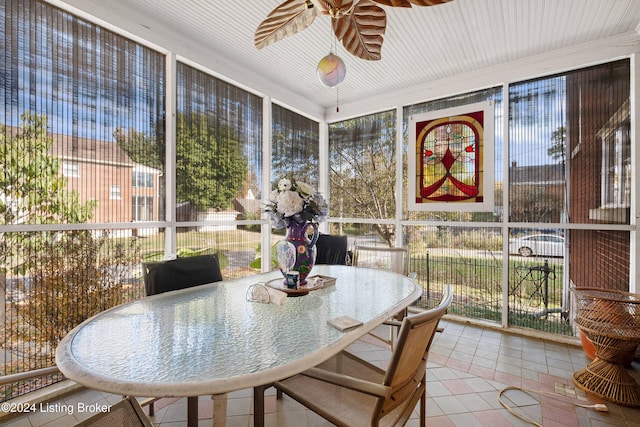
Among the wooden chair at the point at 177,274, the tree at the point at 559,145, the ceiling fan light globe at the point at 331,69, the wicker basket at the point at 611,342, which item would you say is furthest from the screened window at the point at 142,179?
the tree at the point at 559,145

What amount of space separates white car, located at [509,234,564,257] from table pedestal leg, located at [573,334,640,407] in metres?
1.07

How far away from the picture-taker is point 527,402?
80.4 inches

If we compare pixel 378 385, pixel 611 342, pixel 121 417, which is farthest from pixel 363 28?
pixel 611 342

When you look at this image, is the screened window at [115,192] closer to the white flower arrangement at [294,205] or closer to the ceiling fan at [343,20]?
the white flower arrangement at [294,205]

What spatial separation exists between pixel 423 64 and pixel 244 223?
264cm

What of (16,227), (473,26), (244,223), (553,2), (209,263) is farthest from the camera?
(244,223)

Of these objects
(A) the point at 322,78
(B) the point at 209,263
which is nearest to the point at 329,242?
(B) the point at 209,263

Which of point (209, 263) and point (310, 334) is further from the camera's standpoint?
point (209, 263)

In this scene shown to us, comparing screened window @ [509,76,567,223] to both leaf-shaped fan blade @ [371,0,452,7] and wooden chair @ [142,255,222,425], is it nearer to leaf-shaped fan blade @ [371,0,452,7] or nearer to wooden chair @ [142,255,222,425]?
leaf-shaped fan blade @ [371,0,452,7]

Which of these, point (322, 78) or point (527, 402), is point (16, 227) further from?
point (527, 402)

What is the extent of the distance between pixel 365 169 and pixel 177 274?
3027 mm

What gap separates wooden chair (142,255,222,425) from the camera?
69.8 inches

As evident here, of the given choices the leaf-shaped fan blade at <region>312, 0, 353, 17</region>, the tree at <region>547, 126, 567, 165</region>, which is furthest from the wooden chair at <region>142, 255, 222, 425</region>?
the tree at <region>547, 126, 567, 165</region>

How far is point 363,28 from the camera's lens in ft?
6.32
